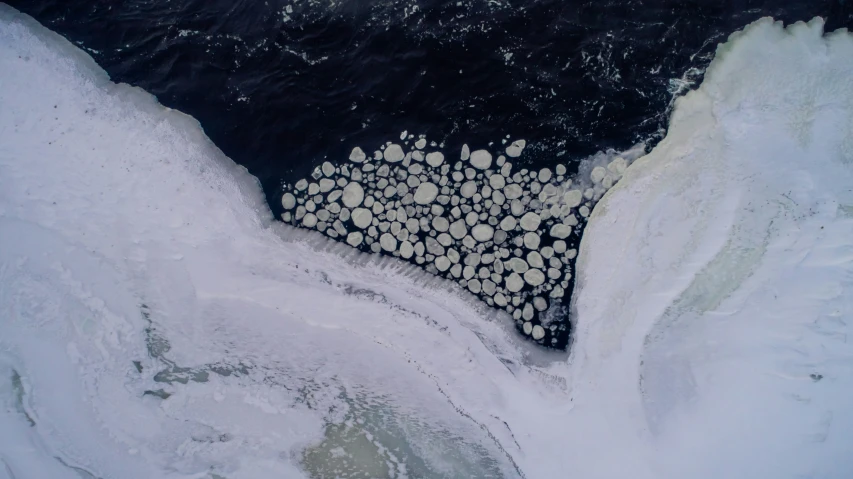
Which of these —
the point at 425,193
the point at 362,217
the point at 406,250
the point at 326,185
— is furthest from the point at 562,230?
the point at 326,185

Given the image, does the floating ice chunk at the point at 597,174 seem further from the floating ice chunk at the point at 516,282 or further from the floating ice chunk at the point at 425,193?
the floating ice chunk at the point at 425,193

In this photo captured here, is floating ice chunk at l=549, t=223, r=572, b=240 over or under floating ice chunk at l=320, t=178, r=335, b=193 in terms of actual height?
over

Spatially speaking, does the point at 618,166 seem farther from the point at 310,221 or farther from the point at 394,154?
the point at 310,221

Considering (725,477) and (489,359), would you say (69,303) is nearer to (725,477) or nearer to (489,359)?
(489,359)

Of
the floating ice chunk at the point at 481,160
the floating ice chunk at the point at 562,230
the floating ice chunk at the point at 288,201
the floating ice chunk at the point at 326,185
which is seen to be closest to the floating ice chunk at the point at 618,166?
the floating ice chunk at the point at 562,230

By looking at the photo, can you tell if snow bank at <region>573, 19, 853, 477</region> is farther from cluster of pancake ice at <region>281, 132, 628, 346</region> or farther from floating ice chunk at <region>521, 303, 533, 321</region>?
floating ice chunk at <region>521, 303, 533, 321</region>

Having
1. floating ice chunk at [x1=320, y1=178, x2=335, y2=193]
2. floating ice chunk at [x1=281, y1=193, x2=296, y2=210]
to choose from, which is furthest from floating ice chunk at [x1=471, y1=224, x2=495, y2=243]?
floating ice chunk at [x1=281, y1=193, x2=296, y2=210]
